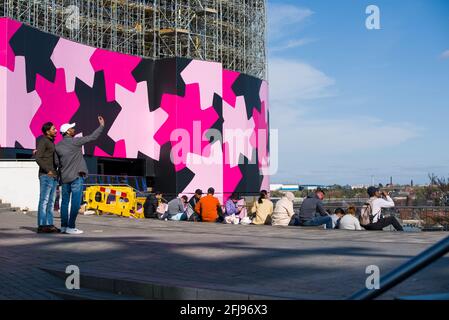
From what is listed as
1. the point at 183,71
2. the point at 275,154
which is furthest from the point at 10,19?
the point at 275,154

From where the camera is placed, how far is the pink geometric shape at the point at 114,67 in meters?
36.5

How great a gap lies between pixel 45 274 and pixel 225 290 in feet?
7.14

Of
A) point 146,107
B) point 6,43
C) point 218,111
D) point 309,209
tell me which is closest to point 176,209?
point 309,209

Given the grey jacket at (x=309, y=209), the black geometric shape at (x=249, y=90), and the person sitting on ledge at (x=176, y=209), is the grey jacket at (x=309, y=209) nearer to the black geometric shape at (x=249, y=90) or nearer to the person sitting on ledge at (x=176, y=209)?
the person sitting on ledge at (x=176, y=209)

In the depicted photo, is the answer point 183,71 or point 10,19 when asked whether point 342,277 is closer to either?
point 10,19

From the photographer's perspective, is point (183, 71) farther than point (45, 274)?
Yes

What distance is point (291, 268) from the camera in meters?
5.75

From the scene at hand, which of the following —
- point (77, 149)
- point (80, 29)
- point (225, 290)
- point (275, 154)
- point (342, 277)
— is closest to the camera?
point (225, 290)

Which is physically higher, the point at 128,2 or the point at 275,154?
the point at 128,2

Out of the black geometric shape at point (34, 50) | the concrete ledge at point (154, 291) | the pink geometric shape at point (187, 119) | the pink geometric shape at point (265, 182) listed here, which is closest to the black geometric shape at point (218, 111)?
the pink geometric shape at point (187, 119)

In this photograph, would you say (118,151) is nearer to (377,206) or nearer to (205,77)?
(205,77)

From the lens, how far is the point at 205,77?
4131 cm
